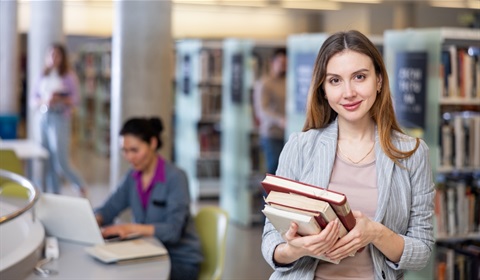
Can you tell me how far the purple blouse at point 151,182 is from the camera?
13.8 ft

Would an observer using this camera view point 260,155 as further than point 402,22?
No

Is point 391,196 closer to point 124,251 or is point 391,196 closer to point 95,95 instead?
point 124,251

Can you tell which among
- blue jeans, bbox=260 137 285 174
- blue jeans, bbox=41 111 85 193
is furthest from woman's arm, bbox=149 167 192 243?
blue jeans, bbox=41 111 85 193

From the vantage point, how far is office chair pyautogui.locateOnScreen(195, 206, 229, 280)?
13.5 ft

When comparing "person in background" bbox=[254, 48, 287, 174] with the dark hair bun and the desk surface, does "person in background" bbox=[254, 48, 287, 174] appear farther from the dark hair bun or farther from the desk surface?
the dark hair bun

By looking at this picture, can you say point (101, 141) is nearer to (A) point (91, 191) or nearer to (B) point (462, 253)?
(A) point (91, 191)

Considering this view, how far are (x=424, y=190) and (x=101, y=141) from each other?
1219cm

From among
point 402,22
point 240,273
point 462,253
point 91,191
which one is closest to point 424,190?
point 462,253

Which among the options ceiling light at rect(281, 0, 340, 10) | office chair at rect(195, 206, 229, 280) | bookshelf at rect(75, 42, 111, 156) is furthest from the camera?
ceiling light at rect(281, 0, 340, 10)

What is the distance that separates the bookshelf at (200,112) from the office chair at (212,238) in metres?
5.05

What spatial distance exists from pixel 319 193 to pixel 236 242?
555 centimetres

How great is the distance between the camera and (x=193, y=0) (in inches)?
541

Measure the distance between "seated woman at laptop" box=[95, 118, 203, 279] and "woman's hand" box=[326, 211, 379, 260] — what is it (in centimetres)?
197

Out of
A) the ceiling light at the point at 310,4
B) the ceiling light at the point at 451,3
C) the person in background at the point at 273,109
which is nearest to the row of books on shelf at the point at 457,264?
the person in background at the point at 273,109
